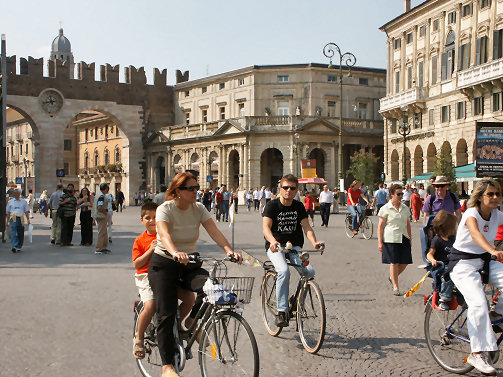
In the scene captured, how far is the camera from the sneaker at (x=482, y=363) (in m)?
5.39

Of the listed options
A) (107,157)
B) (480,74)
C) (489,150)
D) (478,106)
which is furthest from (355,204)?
(107,157)

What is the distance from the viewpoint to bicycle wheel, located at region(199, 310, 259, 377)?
16.4 ft

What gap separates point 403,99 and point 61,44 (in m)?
83.8

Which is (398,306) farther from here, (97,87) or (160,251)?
(97,87)

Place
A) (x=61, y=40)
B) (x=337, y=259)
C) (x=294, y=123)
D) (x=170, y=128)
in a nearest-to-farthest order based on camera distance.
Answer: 1. (x=337, y=259)
2. (x=294, y=123)
3. (x=170, y=128)
4. (x=61, y=40)

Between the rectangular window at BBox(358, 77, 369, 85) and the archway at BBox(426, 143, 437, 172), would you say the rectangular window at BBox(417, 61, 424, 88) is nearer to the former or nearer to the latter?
the archway at BBox(426, 143, 437, 172)

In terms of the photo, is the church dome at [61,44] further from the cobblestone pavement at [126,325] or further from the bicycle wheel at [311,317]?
the bicycle wheel at [311,317]

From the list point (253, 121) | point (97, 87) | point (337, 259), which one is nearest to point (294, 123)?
point (253, 121)

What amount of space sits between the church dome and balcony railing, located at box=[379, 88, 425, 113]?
8025 centimetres

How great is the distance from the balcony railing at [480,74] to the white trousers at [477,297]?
3814 cm

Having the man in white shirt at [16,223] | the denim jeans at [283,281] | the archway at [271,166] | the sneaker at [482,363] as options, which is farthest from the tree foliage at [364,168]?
the sneaker at [482,363]

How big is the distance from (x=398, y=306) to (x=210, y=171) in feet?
189

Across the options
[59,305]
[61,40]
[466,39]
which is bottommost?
[59,305]

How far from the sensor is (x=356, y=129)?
→ 63375 millimetres
